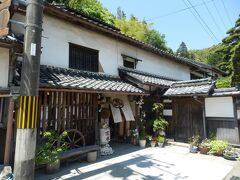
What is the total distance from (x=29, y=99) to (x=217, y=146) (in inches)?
358

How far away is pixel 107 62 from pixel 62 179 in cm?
733

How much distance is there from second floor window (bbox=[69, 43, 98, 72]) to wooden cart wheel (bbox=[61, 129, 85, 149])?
137 inches

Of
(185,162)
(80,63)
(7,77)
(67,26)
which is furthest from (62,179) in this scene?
(67,26)

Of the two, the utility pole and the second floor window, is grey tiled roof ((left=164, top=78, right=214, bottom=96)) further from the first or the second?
the utility pole

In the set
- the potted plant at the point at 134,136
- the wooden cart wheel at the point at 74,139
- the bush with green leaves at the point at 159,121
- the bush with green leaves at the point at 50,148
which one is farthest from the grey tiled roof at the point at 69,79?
the potted plant at the point at 134,136

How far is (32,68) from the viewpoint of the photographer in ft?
12.7

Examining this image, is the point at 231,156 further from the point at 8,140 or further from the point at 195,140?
the point at 8,140

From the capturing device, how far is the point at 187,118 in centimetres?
1202

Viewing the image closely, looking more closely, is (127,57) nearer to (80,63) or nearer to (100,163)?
(80,63)

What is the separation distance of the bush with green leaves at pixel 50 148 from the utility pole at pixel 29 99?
2.93 meters

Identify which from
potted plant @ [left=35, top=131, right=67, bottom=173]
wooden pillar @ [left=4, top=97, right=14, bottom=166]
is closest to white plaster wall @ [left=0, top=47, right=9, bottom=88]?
wooden pillar @ [left=4, top=97, right=14, bottom=166]

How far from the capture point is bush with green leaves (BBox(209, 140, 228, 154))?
937cm

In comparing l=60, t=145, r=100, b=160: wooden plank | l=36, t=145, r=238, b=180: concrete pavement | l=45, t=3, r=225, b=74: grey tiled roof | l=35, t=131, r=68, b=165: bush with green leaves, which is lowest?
l=36, t=145, r=238, b=180: concrete pavement

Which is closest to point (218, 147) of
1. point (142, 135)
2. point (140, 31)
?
point (142, 135)
